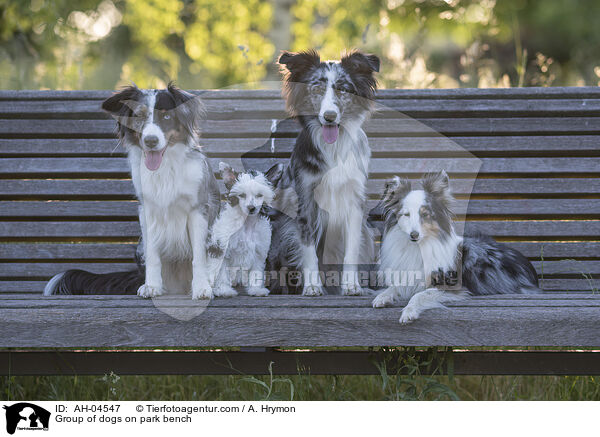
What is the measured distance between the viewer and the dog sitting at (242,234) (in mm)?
2715

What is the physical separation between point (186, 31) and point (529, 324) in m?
11.9

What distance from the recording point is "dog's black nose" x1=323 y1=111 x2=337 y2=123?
8.52ft

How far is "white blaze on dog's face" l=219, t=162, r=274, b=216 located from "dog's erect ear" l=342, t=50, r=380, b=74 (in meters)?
0.65

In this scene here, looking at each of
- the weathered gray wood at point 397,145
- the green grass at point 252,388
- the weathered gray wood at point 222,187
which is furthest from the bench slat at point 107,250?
the green grass at point 252,388

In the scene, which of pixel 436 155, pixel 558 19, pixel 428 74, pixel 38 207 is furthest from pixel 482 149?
pixel 558 19

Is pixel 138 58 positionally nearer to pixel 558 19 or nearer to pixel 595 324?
pixel 558 19

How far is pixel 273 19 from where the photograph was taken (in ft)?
38.7

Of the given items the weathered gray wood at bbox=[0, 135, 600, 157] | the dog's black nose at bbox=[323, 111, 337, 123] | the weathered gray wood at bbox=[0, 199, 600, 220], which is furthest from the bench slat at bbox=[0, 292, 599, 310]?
the weathered gray wood at bbox=[0, 135, 600, 157]

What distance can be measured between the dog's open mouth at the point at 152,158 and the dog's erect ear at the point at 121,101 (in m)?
0.20

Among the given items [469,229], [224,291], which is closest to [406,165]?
[469,229]

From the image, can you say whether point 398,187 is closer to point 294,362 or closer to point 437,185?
point 437,185

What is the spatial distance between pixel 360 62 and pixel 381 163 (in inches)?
32.7

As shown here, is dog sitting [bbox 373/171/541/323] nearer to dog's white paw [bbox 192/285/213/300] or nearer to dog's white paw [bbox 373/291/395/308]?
dog's white paw [bbox 373/291/395/308]

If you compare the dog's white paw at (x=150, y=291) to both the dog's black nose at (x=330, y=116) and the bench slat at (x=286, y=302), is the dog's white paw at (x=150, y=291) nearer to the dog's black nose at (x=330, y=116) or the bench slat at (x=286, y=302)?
the bench slat at (x=286, y=302)
